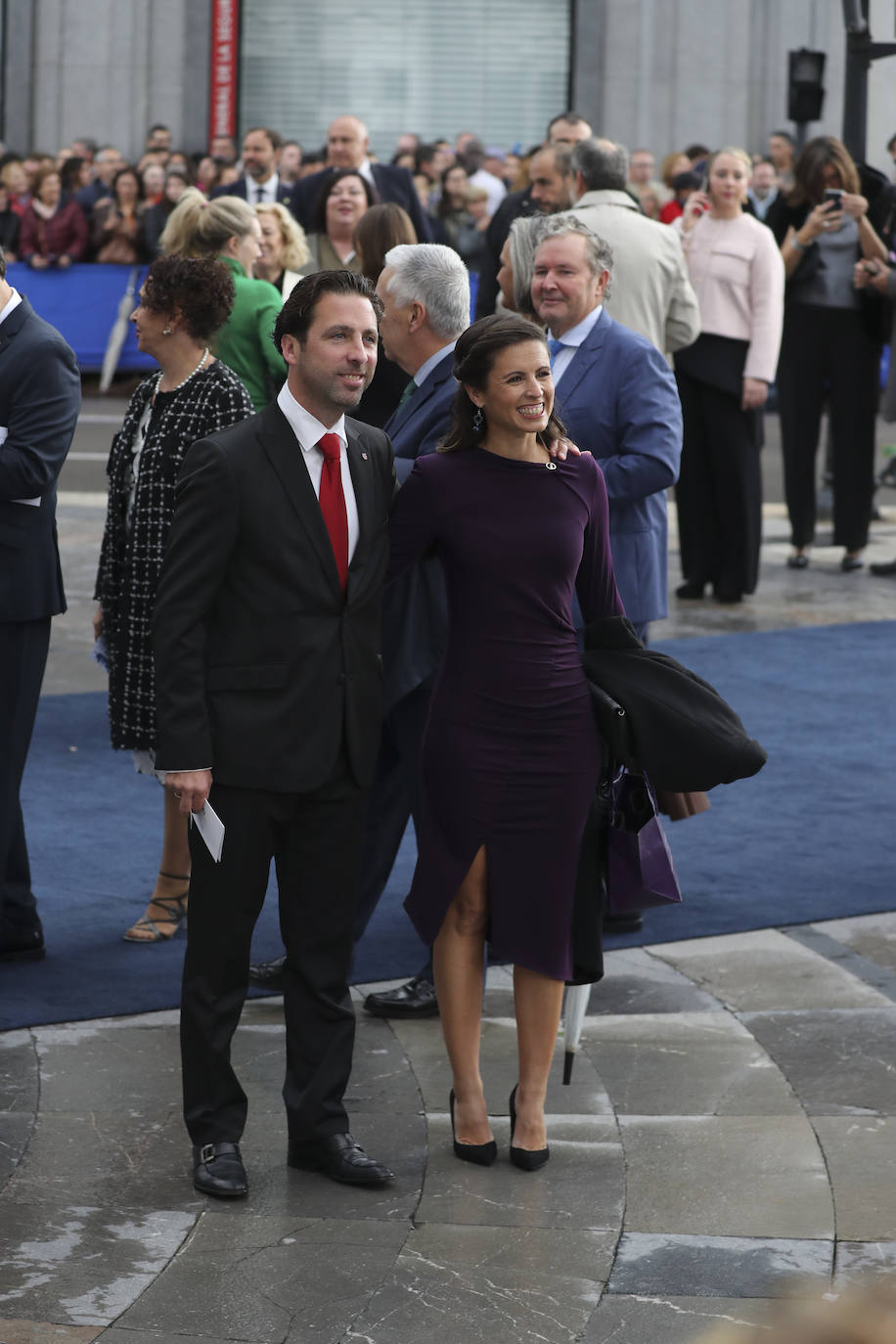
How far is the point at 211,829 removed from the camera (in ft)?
13.4

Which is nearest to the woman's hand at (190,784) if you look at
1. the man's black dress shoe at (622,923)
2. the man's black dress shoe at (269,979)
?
the man's black dress shoe at (269,979)

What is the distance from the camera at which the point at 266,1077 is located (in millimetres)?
4809

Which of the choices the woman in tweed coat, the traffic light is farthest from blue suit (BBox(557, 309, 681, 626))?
the traffic light

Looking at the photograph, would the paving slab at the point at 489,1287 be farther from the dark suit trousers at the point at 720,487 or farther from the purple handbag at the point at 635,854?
the dark suit trousers at the point at 720,487

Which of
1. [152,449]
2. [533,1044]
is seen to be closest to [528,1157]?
[533,1044]

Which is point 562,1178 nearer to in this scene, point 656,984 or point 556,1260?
point 556,1260

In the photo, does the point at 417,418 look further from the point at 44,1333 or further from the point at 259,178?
the point at 259,178

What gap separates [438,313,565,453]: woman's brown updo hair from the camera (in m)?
4.21

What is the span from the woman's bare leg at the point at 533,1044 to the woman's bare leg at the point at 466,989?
0.09 m

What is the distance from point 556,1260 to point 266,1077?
3.78 feet

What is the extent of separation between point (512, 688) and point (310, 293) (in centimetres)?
92

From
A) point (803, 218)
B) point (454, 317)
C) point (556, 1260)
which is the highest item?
point (803, 218)

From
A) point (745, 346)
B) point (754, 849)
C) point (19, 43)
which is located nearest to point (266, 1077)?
point (754, 849)

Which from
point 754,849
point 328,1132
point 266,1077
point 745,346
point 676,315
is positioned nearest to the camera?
point 328,1132
